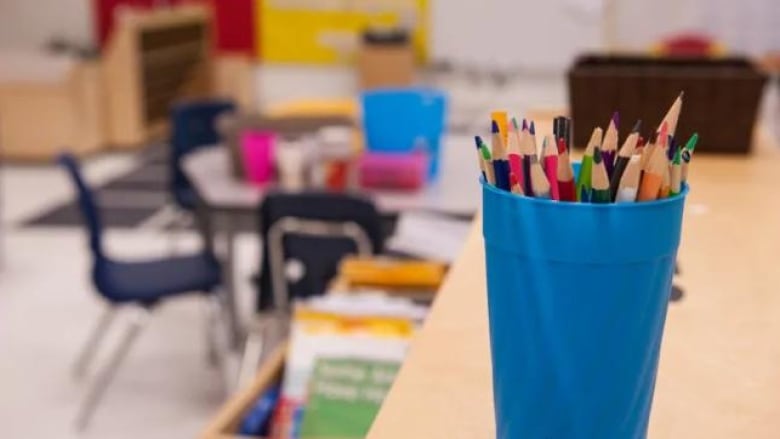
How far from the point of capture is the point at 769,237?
5.07 feet

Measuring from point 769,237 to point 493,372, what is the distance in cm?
85

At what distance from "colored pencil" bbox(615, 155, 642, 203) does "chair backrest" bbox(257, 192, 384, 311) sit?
6.07ft

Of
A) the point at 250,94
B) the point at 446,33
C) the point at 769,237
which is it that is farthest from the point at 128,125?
the point at 769,237

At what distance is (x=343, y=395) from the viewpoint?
1.65m

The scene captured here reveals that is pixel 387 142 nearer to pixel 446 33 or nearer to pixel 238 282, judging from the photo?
pixel 238 282

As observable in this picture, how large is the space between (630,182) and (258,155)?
7.61ft

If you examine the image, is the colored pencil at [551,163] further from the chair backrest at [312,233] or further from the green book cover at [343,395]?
the chair backrest at [312,233]

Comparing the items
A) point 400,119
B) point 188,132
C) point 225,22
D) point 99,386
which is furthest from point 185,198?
point 225,22

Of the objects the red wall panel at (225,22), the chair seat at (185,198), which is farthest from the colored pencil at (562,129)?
the red wall panel at (225,22)

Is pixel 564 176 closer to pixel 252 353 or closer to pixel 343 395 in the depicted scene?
pixel 343 395

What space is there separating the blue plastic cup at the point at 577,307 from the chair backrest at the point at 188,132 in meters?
3.38

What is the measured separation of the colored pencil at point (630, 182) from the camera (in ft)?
2.53

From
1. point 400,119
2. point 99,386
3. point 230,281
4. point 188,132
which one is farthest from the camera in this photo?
point 188,132

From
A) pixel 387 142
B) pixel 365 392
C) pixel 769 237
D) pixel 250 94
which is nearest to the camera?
pixel 769 237
